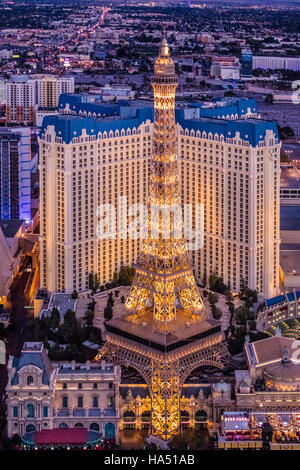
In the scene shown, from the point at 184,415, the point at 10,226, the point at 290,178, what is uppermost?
the point at 290,178

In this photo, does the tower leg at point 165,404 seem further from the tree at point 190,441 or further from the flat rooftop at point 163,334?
the flat rooftop at point 163,334

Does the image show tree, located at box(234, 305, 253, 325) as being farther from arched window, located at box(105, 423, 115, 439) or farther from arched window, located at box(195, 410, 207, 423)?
arched window, located at box(105, 423, 115, 439)

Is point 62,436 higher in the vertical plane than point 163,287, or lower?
lower

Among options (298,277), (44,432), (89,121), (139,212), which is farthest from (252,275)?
(44,432)

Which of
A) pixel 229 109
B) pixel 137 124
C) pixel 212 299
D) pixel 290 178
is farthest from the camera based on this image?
pixel 290 178

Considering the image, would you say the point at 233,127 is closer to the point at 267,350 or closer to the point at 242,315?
the point at 242,315

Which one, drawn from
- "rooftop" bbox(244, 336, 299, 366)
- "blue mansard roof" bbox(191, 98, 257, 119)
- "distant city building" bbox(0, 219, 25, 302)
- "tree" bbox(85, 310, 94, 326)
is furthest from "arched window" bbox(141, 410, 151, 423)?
"blue mansard roof" bbox(191, 98, 257, 119)

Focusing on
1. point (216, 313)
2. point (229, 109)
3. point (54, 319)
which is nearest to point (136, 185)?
point (229, 109)

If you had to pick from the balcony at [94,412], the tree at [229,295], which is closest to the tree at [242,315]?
the tree at [229,295]
